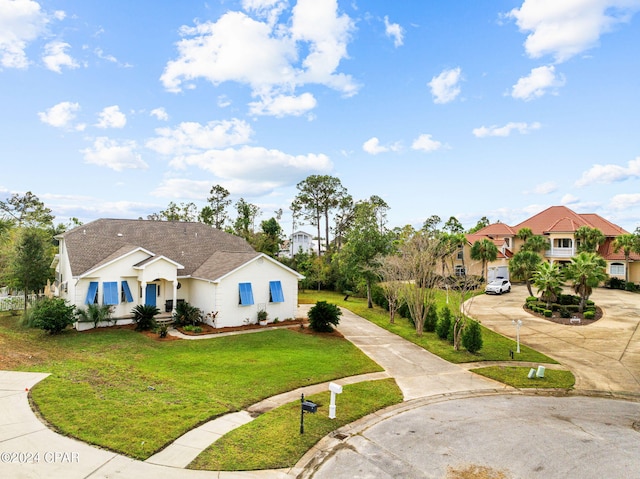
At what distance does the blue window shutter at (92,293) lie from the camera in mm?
21906

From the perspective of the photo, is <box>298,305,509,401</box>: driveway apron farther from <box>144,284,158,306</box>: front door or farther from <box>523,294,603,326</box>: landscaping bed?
<box>523,294,603,326</box>: landscaping bed

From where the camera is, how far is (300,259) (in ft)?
167

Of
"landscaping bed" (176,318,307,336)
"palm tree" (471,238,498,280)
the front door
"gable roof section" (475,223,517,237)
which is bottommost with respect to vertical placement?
"landscaping bed" (176,318,307,336)

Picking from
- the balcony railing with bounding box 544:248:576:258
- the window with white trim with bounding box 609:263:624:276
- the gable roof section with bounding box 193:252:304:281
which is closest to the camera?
the gable roof section with bounding box 193:252:304:281

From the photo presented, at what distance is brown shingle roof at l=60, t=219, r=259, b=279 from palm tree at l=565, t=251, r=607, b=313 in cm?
2428

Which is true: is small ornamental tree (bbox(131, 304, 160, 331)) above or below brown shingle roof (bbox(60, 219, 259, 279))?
below

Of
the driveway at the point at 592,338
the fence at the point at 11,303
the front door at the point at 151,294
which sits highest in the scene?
the front door at the point at 151,294

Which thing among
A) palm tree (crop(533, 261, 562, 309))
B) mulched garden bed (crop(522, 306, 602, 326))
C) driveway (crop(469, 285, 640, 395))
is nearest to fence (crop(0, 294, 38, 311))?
driveway (crop(469, 285, 640, 395))

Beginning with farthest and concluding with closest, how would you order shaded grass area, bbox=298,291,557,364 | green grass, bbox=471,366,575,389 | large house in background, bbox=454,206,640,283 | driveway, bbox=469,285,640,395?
1. large house in background, bbox=454,206,640,283
2. shaded grass area, bbox=298,291,557,364
3. driveway, bbox=469,285,640,395
4. green grass, bbox=471,366,575,389

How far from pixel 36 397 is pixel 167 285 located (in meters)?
13.7

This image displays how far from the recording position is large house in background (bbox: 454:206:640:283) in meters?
43.5

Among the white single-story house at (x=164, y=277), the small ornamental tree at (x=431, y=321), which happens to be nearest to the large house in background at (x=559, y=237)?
the small ornamental tree at (x=431, y=321)

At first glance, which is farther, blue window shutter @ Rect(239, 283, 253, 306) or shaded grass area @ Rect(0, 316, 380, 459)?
blue window shutter @ Rect(239, 283, 253, 306)

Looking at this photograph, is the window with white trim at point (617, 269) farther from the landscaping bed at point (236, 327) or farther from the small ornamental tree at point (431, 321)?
the landscaping bed at point (236, 327)
